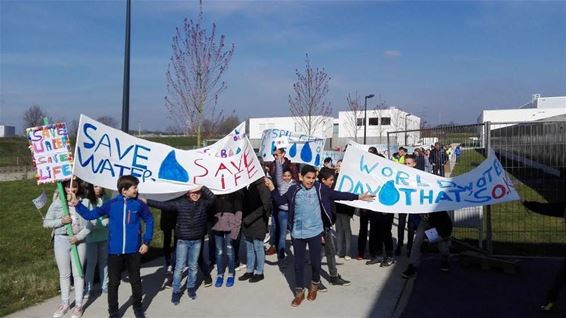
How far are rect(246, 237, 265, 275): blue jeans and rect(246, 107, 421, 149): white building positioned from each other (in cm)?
5054

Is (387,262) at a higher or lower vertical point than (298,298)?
higher

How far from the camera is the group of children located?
6.08m

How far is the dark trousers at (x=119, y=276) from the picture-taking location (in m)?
6.00

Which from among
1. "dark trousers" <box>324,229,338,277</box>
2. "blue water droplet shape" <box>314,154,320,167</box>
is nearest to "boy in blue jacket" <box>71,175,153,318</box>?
"dark trousers" <box>324,229,338,277</box>

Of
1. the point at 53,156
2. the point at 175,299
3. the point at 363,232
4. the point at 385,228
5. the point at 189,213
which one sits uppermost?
the point at 53,156

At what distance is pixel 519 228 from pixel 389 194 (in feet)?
13.8

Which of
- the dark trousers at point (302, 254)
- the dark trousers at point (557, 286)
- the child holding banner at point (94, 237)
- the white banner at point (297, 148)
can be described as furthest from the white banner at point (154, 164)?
the white banner at point (297, 148)

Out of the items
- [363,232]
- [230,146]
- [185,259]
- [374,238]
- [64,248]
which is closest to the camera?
[64,248]

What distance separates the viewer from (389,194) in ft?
27.0

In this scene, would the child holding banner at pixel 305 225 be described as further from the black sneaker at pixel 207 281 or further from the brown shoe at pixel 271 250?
the brown shoe at pixel 271 250

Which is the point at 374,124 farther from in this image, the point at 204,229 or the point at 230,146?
the point at 204,229

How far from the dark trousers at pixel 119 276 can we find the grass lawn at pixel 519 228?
18.2 feet

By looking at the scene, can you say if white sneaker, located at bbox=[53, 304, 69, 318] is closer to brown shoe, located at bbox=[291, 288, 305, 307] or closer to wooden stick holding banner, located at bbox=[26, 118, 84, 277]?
wooden stick holding banner, located at bbox=[26, 118, 84, 277]

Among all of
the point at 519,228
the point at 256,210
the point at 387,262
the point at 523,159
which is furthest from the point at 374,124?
the point at 256,210
